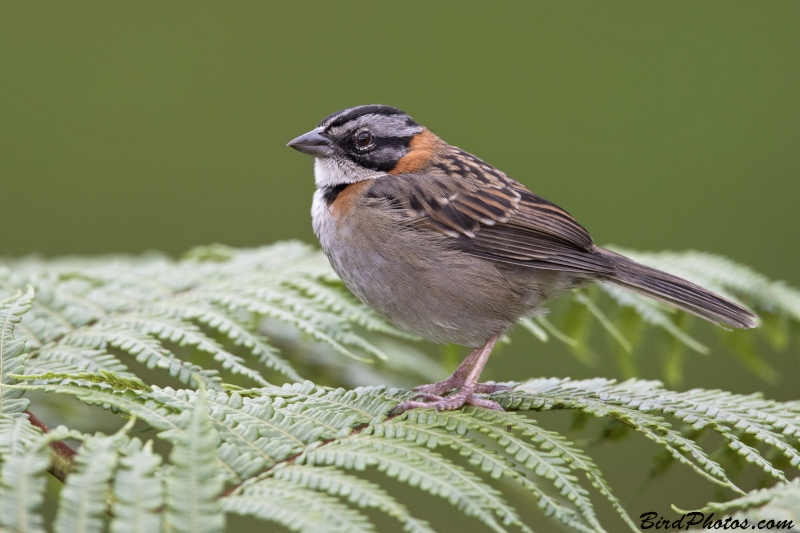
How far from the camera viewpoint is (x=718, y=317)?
299cm

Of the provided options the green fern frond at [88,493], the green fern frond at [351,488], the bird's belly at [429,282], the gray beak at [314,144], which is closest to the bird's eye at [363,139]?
the gray beak at [314,144]

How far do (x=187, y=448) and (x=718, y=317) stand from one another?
218 centimetres

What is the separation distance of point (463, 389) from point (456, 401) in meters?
0.11

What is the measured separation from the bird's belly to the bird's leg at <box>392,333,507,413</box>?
0.25 feet

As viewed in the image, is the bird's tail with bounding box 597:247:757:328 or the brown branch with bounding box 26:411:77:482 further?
the bird's tail with bounding box 597:247:757:328

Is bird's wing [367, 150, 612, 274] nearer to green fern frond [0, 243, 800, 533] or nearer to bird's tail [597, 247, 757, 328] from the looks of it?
bird's tail [597, 247, 757, 328]

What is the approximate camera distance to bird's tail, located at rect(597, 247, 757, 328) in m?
2.97

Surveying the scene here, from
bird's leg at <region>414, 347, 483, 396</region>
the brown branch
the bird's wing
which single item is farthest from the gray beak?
the brown branch

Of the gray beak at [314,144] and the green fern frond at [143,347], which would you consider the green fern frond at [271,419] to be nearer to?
the green fern frond at [143,347]

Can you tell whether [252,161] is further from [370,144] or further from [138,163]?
[370,144]

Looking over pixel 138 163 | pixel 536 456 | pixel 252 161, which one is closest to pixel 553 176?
pixel 252 161

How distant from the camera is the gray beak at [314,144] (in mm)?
3549

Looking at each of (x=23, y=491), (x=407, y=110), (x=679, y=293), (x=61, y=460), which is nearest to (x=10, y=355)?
(x=61, y=460)

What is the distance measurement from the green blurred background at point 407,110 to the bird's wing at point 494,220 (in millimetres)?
3697
